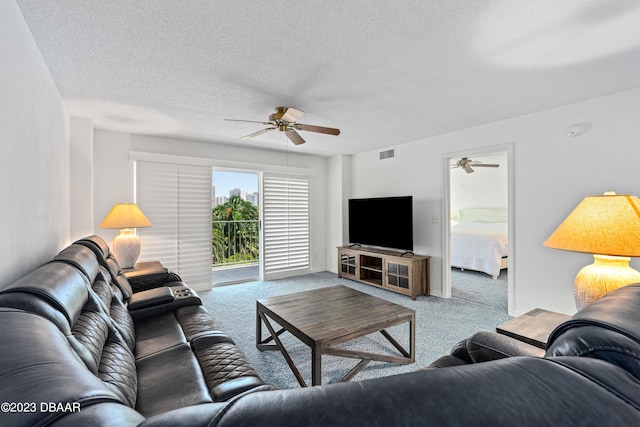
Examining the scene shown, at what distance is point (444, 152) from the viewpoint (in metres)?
3.98

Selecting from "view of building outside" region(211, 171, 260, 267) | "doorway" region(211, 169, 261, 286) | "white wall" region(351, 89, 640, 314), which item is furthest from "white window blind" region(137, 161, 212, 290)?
"white wall" region(351, 89, 640, 314)

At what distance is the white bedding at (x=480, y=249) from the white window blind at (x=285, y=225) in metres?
2.94

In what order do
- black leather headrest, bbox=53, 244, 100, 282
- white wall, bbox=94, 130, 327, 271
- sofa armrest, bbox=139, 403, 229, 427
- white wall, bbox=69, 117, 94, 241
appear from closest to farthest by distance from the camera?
sofa armrest, bbox=139, 403, 229, 427
black leather headrest, bbox=53, 244, 100, 282
white wall, bbox=69, 117, 94, 241
white wall, bbox=94, 130, 327, 271

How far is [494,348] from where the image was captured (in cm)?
124

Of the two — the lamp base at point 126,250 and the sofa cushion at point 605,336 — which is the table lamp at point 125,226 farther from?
the sofa cushion at point 605,336

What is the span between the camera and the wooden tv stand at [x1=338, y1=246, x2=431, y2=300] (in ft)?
12.9

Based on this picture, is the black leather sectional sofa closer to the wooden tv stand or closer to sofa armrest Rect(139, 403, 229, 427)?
sofa armrest Rect(139, 403, 229, 427)

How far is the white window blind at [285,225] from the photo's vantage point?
4.99 meters

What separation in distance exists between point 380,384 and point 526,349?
1.20 metres

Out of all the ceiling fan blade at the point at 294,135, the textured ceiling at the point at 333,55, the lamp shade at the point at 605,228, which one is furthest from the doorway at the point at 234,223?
the lamp shade at the point at 605,228

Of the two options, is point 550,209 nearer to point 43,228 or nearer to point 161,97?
point 161,97

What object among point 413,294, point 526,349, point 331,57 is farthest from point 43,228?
point 413,294

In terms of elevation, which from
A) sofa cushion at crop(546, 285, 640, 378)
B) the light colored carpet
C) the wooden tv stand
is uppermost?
sofa cushion at crop(546, 285, 640, 378)

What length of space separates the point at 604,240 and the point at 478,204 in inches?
255
